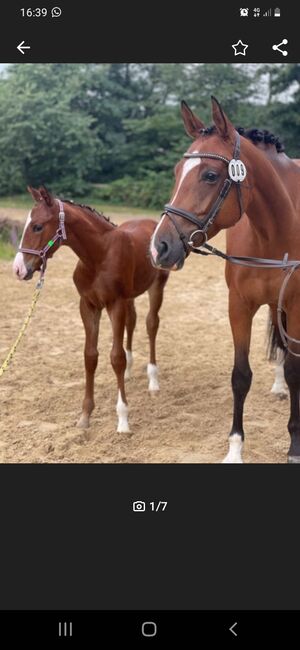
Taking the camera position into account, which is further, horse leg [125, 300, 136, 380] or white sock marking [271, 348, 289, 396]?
horse leg [125, 300, 136, 380]

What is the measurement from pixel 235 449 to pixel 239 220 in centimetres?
133

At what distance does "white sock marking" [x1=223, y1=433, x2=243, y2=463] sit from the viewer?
3.26m

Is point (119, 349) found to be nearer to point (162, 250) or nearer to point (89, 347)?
point (89, 347)

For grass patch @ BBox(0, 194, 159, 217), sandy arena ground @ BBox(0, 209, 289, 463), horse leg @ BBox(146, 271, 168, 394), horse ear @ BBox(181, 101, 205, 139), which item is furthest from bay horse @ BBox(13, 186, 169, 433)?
grass patch @ BBox(0, 194, 159, 217)

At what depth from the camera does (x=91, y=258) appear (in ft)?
12.7

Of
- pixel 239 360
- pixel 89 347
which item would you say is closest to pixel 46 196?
pixel 89 347

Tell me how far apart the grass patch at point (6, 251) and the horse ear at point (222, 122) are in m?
8.10

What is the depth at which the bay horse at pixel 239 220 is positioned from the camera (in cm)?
239

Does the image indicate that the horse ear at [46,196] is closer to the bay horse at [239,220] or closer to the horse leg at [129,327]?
the bay horse at [239,220]

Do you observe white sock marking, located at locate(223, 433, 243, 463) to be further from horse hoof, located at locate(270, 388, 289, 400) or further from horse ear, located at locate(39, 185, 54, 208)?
horse ear, located at locate(39, 185, 54, 208)

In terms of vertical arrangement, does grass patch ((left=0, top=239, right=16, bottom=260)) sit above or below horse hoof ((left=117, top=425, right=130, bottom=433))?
above

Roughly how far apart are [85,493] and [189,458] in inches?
68.9
